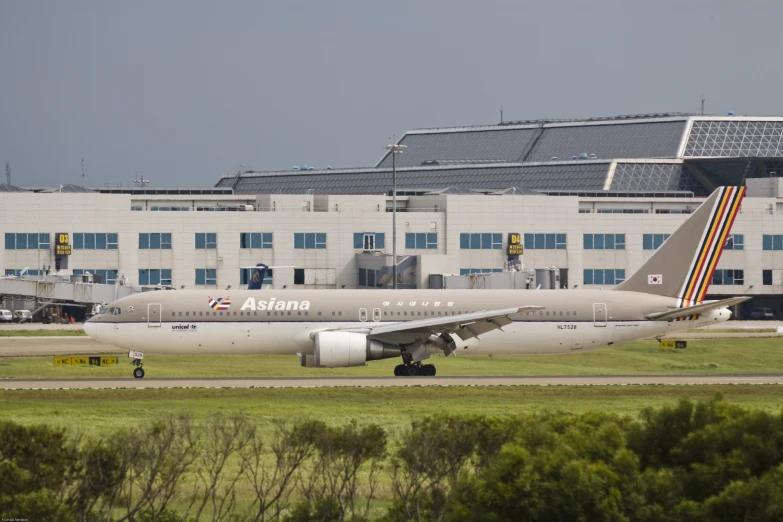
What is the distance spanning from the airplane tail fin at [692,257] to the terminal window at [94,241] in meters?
51.4

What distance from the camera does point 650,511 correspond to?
2350 centimetres

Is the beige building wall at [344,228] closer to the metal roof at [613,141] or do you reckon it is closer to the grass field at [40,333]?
the grass field at [40,333]

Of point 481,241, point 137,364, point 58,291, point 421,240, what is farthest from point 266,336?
point 481,241

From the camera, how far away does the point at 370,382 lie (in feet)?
175

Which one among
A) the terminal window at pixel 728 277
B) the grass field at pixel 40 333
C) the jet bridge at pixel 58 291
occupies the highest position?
the terminal window at pixel 728 277

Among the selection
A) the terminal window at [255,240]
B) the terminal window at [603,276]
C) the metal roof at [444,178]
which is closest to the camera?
the terminal window at [255,240]

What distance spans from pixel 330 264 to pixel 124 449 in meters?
78.8

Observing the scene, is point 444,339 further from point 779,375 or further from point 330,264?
point 330,264

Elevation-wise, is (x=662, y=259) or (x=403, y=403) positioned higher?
(x=662, y=259)

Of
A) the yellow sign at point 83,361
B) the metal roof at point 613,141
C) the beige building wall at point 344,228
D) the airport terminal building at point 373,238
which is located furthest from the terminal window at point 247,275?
the metal roof at point 613,141

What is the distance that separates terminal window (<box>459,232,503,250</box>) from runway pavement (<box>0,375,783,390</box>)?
161 ft

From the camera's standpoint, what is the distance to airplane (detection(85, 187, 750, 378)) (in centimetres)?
5775

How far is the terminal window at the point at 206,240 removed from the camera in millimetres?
102125

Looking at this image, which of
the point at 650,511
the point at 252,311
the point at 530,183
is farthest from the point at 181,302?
the point at 530,183
